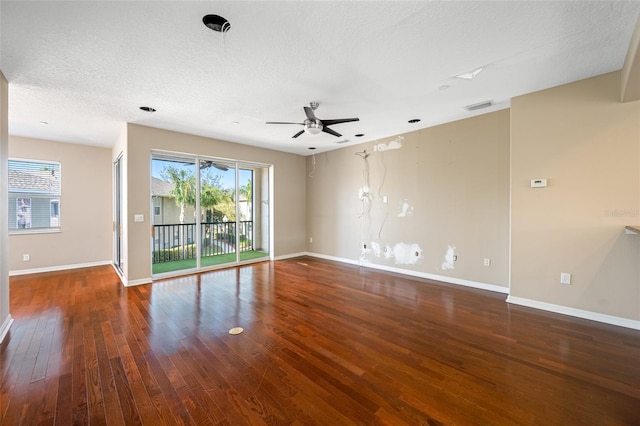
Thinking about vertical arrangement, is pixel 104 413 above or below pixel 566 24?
below

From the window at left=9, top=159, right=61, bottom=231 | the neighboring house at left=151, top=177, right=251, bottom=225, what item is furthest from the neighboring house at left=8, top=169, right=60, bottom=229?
the neighboring house at left=151, top=177, right=251, bottom=225

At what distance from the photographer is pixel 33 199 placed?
5172 mm

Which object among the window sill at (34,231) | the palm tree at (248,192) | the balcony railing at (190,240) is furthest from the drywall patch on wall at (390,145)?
the window sill at (34,231)

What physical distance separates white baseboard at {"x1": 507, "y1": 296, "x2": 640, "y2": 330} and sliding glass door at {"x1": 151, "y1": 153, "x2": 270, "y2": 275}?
210 inches

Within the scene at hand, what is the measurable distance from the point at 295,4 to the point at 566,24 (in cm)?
221

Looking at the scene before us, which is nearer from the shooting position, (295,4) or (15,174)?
(295,4)

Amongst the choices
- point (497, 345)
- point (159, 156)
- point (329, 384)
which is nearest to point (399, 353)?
point (329, 384)

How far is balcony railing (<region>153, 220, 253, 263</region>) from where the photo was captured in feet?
17.5

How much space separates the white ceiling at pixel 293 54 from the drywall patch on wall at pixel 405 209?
1798 millimetres

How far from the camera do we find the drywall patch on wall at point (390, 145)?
5231 mm

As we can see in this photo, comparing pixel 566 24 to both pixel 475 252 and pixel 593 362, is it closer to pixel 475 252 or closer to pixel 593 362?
pixel 593 362

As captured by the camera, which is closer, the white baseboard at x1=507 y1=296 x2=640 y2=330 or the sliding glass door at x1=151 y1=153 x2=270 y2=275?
the white baseboard at x1=507 y1=296 x2=640 y2=330

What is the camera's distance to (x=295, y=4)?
6.03 ft

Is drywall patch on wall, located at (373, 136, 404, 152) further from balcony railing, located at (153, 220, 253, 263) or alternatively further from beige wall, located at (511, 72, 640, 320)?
balcony railing, located at (153, 220, 253, 263)
